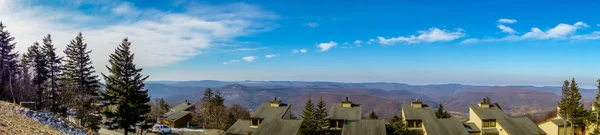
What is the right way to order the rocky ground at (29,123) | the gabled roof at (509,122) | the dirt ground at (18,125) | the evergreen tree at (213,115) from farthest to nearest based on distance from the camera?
the evergreen tree at (213,115) < the gabled roof at (509,122) < the rocky ground at (29,123) < the dirt ground at (18,125)

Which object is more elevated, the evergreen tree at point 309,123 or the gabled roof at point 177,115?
the evergreen tree at point 309,123

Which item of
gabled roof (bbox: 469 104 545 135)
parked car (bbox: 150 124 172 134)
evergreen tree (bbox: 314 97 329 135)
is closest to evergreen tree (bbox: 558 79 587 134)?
gabled roof (bbox: 469 104 545 135)

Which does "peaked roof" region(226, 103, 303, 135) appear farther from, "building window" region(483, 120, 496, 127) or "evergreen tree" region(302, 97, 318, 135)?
"building window" region(483, 120, 496, 127)

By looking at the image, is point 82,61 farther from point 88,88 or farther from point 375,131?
point 375,131

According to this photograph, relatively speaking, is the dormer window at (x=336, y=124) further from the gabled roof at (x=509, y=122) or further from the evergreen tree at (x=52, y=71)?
the evergreen tree at (x=52, y=71)

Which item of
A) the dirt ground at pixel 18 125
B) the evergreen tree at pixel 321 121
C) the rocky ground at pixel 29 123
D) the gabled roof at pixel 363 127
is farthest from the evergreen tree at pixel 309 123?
the dirt ground at pixel 18 125

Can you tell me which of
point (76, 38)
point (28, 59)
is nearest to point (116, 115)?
point (76, 38)

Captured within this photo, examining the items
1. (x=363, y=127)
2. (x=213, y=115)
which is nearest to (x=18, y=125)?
(x=363, y=127)

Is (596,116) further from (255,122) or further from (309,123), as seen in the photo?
(255,122)
